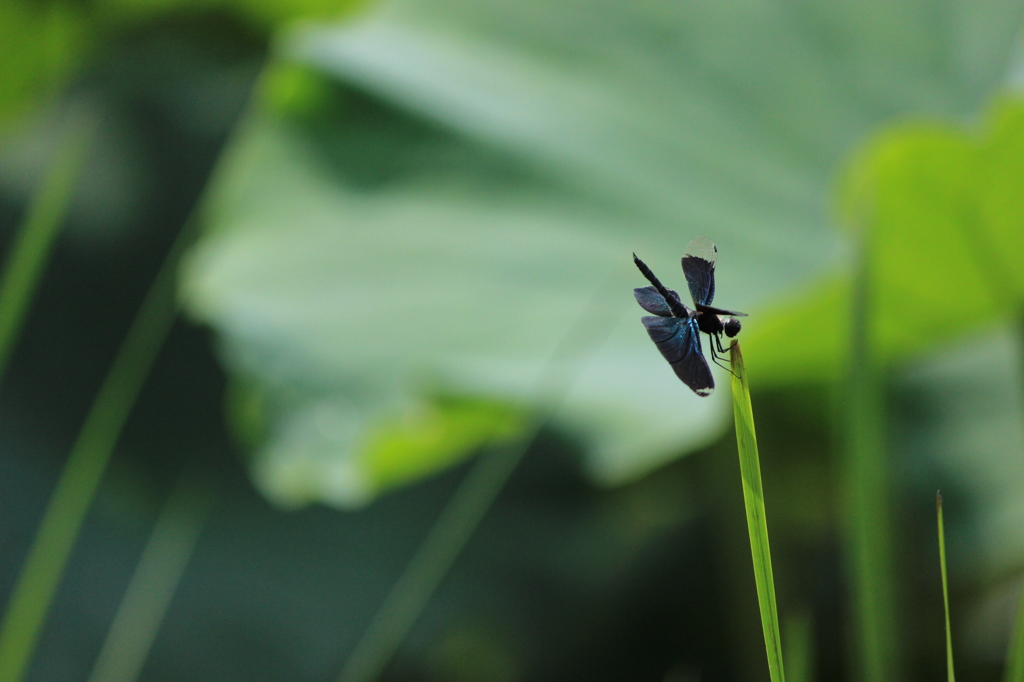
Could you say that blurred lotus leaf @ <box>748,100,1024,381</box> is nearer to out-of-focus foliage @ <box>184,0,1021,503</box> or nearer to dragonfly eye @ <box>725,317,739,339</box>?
out-of-focus foliage @ <box>184,0,1021,503</box>

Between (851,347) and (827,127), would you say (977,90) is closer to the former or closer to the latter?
(827,127)

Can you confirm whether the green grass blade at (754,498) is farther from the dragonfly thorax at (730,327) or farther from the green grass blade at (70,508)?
the green grass blade at (70,508)

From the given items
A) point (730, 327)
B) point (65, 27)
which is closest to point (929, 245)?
point (730, 327)

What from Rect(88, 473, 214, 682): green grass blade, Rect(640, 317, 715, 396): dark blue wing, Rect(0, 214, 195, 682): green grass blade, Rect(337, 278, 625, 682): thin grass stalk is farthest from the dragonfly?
Rect(88, 473, 214, 682): green grass blade

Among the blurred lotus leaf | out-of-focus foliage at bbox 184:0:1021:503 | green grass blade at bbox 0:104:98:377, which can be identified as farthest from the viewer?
out-of-focus foliage at bbox 184:0:1021:503

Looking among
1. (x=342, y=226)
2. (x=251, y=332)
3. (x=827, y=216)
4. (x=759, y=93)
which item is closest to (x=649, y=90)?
(x=759, y=93)

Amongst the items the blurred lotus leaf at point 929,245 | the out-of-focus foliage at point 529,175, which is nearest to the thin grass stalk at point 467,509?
the out-of-focus foliage at point 529,175
